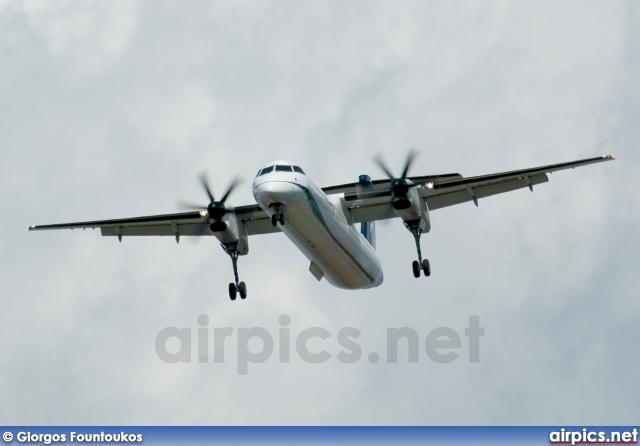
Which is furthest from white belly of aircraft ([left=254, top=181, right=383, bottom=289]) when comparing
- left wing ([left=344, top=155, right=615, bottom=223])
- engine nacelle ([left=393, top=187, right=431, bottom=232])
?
engine nacelle ([left=393, top=187, right=431, bottom=232])

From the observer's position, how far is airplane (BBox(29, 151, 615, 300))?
33219mm

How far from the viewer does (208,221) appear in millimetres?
38625

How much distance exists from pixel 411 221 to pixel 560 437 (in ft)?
30.5

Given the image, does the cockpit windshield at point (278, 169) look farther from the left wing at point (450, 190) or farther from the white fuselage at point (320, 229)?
the left wing at point (450, 190)

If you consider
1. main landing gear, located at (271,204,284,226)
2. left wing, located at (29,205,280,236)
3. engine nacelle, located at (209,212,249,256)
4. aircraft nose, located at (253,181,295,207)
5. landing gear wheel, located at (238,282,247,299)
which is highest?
left wing, located at (29,205,280,236)

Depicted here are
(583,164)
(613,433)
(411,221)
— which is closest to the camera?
(613,433)

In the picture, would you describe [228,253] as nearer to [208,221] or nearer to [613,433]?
[208,221]

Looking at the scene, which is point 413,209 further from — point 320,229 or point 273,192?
point 273,192

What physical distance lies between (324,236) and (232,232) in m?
5.01

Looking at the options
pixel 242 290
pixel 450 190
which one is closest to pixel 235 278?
pixel 242 290

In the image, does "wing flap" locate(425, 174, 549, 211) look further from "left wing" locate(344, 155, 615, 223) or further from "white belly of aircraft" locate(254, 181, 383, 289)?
"white belly of aircraft" locate(254, 181, 383, 289)

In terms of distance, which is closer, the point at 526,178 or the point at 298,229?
the point at 298,229

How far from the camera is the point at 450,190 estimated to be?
37.6 m

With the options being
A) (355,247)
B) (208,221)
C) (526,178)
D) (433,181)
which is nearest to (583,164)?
(526,178)
